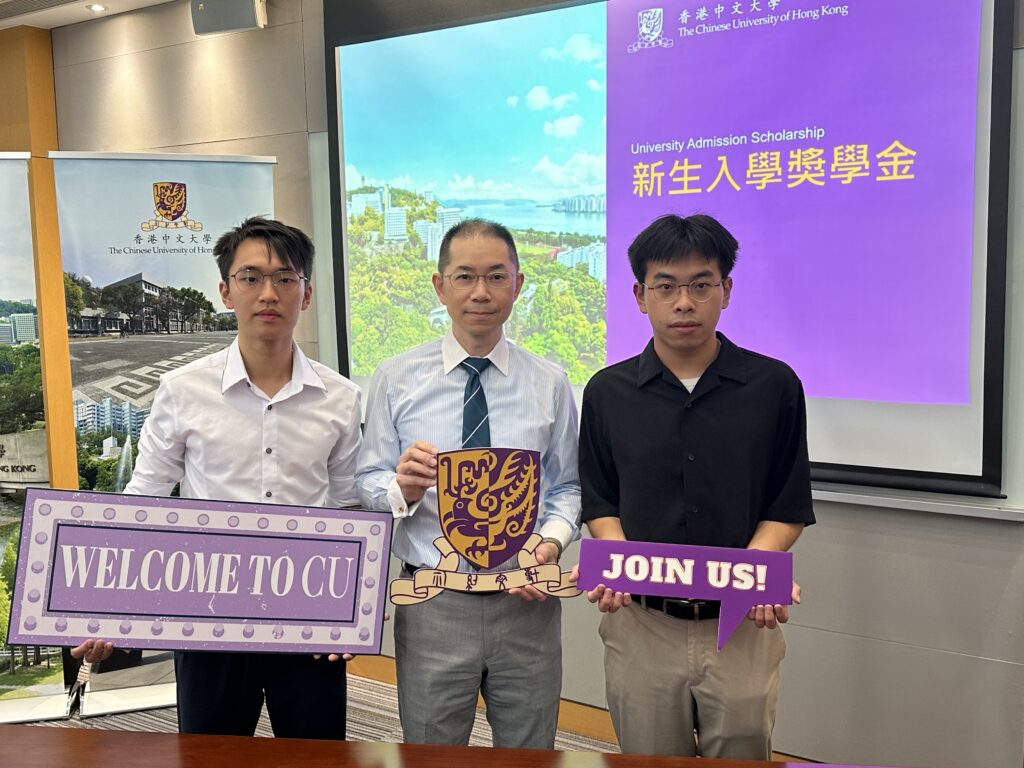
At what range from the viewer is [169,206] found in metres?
3.40

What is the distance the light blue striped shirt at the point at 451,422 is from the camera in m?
1.90

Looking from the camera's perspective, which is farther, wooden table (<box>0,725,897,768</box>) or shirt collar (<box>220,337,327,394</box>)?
shirt collar (<box>220,337,327,394</box>)

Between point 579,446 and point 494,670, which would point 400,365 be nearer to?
point 579,446

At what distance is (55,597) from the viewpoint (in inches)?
65.9

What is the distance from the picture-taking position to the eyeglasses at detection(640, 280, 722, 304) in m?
1.77

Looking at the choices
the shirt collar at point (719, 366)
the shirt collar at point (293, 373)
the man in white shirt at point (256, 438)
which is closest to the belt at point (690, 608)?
the shirt collar at point (719, 366)

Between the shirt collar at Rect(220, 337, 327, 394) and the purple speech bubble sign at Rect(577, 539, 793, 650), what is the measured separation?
735 mm

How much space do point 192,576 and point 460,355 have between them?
28.4 inches

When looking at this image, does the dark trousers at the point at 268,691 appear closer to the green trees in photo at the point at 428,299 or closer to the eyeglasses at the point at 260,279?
the eyeglasses at the point at 260,279

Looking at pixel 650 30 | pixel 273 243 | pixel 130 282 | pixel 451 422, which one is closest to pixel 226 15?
pixel 130 282

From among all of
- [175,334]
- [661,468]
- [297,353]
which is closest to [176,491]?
[175,334]

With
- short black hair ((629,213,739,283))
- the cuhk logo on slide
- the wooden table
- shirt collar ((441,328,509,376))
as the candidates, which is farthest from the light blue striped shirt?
the cuhk logo on slide

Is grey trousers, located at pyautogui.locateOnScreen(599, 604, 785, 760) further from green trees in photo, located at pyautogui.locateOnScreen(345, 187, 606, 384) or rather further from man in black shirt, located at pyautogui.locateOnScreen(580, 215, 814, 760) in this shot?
green trees in photo, located at pyautogui.locateOnScreen(345, 187, 606, 384)

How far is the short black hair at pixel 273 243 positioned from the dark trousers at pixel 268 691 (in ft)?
2.77
